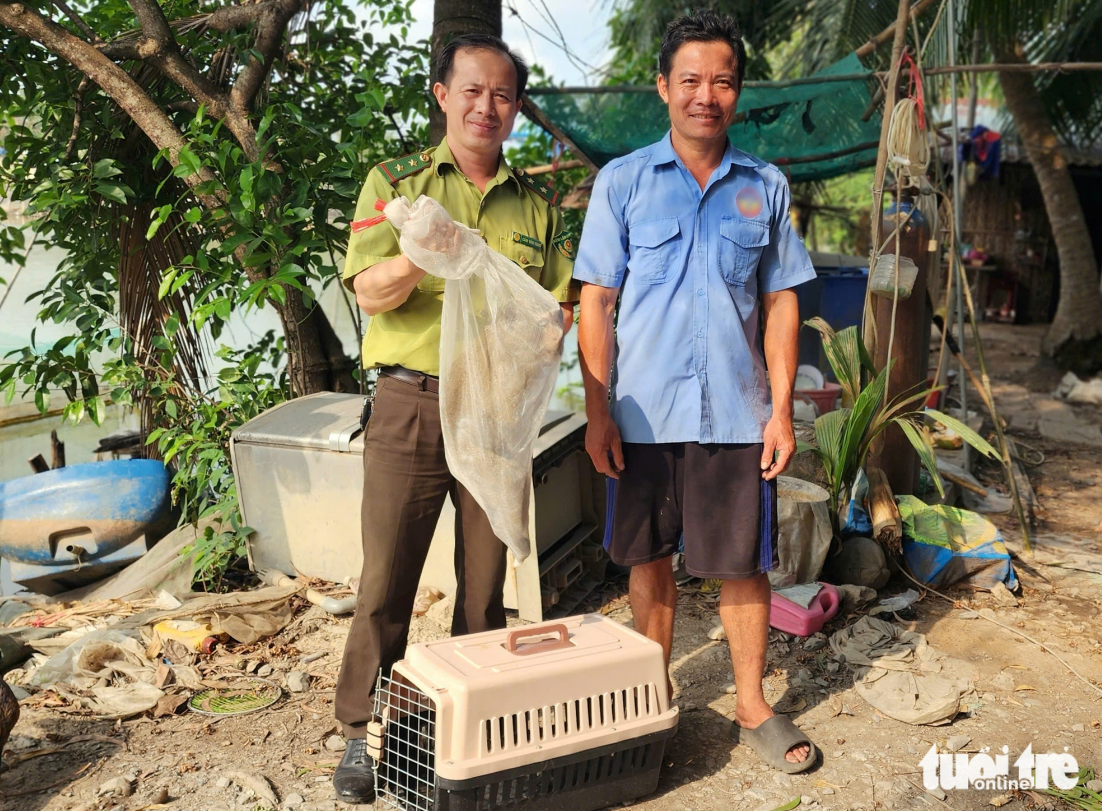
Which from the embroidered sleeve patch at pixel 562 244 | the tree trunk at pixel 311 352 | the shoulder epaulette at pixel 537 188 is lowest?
the tree trunk at pixel 311 352

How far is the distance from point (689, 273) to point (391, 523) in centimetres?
103

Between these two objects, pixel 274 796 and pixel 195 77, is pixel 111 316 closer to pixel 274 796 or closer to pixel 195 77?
pixel 195 77

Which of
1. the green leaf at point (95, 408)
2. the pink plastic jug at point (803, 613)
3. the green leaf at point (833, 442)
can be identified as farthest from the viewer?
the green leaf at point (95, 408)

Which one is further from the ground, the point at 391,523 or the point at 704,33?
the point at 704,33

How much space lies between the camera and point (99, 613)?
3883 mm

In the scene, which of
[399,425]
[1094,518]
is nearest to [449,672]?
[399,425]

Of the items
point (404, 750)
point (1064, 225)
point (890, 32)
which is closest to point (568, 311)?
point (404, 750)

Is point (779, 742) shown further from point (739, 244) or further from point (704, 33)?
point (704, 33)

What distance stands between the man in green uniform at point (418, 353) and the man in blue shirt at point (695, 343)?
0.22 metres

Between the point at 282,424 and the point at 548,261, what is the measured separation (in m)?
1.83

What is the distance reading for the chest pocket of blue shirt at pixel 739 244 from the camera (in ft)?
8.19

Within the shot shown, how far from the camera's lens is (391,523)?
2479mm

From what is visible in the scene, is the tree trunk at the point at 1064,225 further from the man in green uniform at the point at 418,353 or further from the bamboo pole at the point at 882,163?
the man in green uniform at the point at 418,353

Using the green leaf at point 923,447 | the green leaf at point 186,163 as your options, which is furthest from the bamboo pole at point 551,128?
the green leaf at point 923,447
